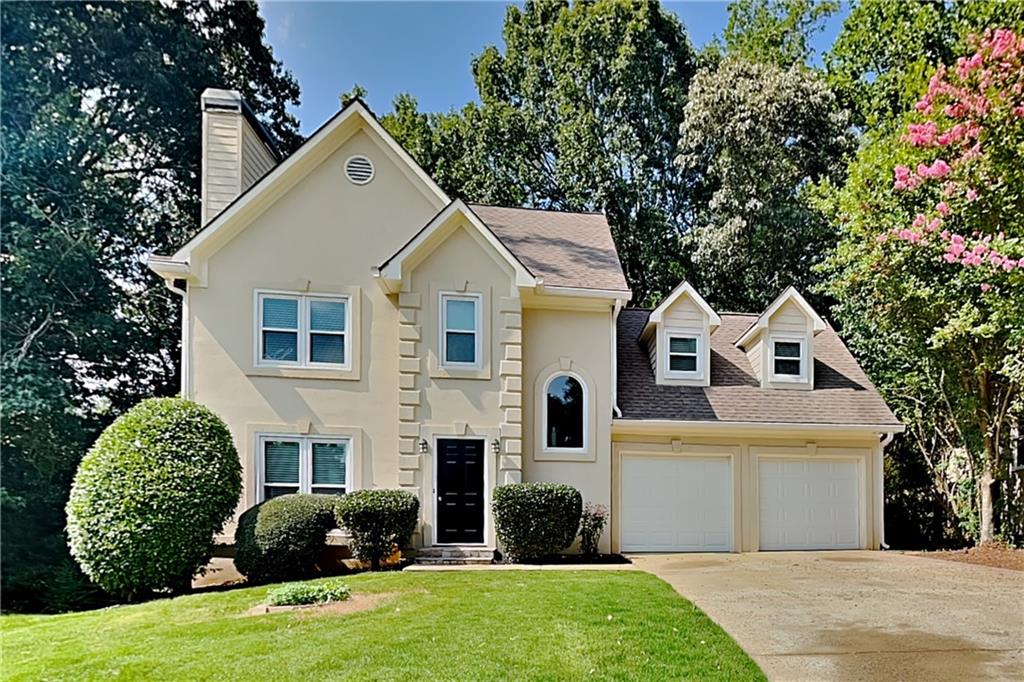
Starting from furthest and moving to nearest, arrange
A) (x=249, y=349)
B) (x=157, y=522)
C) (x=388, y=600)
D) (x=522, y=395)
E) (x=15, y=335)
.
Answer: (x=15, y=335), (x=522, y=395), (x=249, y=349), (x=157, y=522), (x=388, y=600)

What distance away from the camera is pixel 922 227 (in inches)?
489

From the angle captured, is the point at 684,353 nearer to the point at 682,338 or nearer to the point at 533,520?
the point at 682,338

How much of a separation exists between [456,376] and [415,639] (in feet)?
20.9

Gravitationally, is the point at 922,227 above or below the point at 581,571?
above

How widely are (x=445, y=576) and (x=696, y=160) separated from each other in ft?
57.9

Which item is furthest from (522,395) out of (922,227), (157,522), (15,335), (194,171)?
(194,171)

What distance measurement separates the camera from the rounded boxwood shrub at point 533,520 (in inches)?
452

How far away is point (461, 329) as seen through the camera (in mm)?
12695

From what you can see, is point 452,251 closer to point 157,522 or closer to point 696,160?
point 157,522

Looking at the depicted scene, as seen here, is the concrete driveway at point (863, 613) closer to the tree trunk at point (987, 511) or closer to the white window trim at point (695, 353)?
the tree trunk at point (987, 511)

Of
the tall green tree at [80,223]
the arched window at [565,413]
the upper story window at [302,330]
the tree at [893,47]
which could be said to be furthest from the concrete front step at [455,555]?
the tree at [893,47]

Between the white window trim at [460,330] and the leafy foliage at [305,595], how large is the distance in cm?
483

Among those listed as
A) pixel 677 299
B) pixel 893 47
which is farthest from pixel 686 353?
pixel 893 47

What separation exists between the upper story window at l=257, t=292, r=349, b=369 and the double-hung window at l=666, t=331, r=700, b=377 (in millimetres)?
6740
